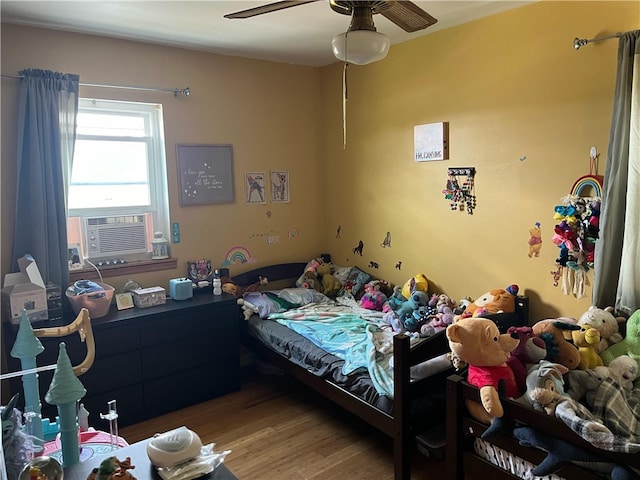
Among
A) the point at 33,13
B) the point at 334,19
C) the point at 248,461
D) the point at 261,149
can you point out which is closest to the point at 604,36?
the point at 334,19

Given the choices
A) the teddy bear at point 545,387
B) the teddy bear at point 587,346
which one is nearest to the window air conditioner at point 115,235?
the teddy bear at point 545,387

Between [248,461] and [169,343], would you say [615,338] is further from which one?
[169,343]

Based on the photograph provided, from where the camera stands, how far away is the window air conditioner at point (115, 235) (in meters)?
3.21

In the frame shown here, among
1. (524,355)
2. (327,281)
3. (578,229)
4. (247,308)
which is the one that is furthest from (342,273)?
(524,355)

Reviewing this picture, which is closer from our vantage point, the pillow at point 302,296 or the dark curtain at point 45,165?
the dark curtain at point 45,165

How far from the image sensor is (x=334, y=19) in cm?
284

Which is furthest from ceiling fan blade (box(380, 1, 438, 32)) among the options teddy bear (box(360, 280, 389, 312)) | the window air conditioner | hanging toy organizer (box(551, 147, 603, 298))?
the window air conditioner

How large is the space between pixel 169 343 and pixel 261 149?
65.8 inches

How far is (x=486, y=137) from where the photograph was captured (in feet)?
9.55

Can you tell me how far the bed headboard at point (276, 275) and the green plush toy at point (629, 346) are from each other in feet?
8.02

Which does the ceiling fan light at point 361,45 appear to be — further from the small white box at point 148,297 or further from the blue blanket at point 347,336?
the small white box at point 148,297

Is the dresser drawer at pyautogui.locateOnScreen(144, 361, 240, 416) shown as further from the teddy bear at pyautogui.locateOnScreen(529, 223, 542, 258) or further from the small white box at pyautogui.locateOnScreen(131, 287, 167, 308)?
the teddy bear at pyautogui.locateOnScreen(529, 223, 542, 258)

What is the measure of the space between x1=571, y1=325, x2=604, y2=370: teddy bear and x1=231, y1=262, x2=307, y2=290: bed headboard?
2384 mm

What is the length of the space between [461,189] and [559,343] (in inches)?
51.4
